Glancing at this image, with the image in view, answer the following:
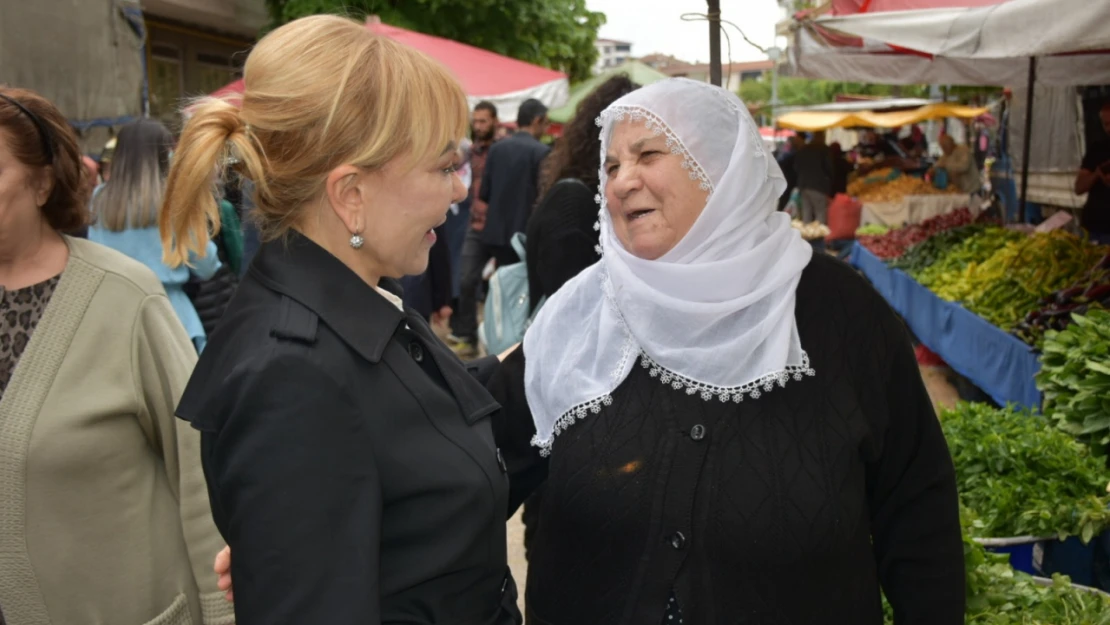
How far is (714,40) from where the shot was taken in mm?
3219

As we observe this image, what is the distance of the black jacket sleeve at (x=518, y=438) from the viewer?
215cm

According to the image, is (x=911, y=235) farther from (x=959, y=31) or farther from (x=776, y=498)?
(x=776, y=498)

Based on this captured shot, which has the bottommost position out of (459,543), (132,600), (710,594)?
(132,600)

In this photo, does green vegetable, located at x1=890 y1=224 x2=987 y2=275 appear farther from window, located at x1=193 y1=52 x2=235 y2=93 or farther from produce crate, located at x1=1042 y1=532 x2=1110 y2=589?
window, located at x1=193 y1=52 x2=235 y2=93

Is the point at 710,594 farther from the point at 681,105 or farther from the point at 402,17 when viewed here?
the point at 402,17

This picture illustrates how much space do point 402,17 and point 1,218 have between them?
30.8 feet

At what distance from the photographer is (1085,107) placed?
447 inches

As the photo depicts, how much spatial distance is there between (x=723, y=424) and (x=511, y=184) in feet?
19.0

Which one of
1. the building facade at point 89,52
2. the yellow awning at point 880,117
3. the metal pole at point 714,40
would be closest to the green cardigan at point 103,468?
the building facade at point 89,52

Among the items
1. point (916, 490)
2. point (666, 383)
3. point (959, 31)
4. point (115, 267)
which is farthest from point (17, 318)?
point (959, 31)

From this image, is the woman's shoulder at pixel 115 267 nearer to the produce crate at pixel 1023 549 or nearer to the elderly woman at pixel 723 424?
the elderly woman at pixel 723 424

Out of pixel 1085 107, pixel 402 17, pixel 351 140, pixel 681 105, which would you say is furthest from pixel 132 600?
pixel 1085 107

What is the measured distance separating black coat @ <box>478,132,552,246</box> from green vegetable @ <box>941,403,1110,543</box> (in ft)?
14.6

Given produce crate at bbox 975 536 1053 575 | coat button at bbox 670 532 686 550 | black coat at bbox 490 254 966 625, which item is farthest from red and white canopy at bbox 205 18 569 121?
coat button at bbox 670 532 686 550
